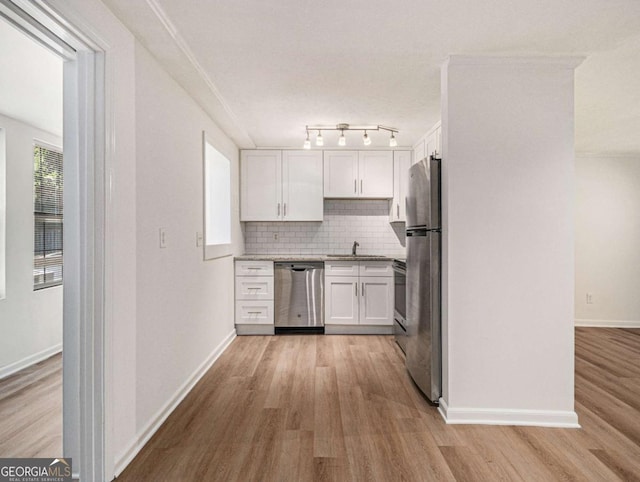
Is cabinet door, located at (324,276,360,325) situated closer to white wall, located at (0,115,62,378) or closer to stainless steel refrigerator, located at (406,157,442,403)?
stainless steel refrigerator, located at (406,157,442,403)

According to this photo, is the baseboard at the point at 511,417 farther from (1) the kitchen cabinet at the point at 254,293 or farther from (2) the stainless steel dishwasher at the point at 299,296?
(1) the kitchen cabinet at the point at 254,293

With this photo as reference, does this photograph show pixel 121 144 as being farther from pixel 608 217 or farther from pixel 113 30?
pixel 608 217

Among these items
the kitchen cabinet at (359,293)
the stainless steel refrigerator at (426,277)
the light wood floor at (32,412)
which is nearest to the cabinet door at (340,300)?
the kitchen cabinet at (359,293)

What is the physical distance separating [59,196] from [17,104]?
115 centimetres

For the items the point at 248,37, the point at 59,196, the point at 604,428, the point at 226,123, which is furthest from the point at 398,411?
the point at 59,196

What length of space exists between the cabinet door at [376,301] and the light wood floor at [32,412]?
10.2 ft

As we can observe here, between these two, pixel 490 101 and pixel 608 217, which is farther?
pixel 608 217

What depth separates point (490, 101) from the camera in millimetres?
2500

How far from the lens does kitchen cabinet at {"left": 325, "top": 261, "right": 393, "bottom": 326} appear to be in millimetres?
4688

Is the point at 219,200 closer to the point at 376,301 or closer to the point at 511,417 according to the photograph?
the point at 376,301

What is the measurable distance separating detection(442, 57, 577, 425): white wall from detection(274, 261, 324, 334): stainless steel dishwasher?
2400 mm

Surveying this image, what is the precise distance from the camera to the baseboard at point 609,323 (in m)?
5.16

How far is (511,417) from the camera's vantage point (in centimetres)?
247

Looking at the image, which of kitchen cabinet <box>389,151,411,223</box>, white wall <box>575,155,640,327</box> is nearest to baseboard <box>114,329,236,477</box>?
kitchen cabinet <box>389,151,411,223</box>
